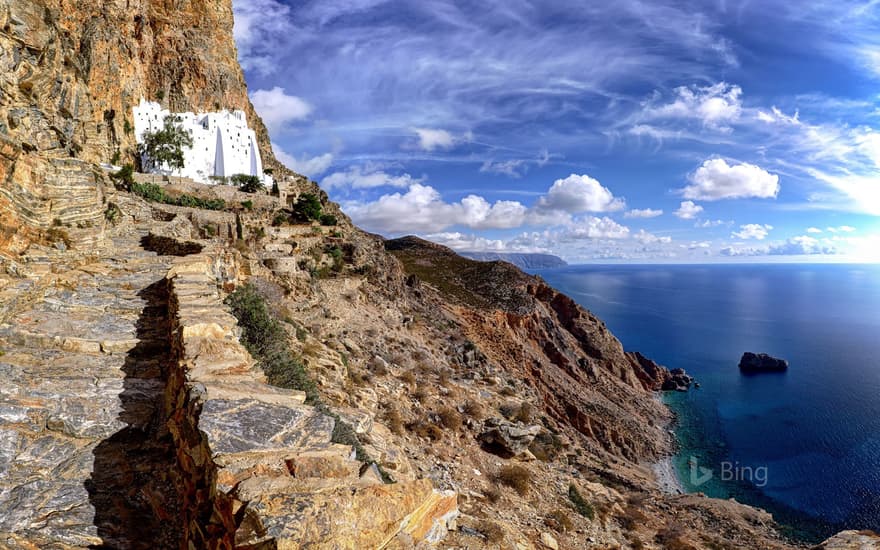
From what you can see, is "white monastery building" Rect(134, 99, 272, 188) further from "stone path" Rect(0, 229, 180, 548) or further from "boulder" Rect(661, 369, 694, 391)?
"boulder" Rect(661, 369, 694, 391)

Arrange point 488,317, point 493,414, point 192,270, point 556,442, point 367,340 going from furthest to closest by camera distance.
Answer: point 488,317 → point 556,442 → point 367,340 → point 493,414 → point 192,270

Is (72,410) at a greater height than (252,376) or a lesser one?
lesser

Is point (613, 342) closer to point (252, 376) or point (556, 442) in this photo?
point (556, 442)

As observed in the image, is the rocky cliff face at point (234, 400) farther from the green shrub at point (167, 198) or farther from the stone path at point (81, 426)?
the green shrub at point (167, 198)

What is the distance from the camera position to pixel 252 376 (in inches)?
182

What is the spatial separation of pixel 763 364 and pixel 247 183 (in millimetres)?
79111

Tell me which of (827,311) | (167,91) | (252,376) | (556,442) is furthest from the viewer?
(827,311)

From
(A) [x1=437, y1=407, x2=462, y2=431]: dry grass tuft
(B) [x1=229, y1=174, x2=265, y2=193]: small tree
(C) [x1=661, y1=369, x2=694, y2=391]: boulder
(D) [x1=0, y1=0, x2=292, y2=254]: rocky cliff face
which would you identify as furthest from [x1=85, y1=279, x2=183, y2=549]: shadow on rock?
(C) [x1=661, y1=369, x2=694, y2=391]: boulder

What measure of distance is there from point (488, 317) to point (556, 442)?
57.6 feet

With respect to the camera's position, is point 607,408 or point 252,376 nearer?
Result: point 252,376

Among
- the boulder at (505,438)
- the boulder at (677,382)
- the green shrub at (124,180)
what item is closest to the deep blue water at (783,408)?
the boulder at (677,382)

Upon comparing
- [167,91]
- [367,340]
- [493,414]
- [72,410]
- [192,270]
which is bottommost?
[493,414]

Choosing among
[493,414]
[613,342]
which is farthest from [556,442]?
[613,342]

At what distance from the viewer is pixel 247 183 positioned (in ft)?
132
